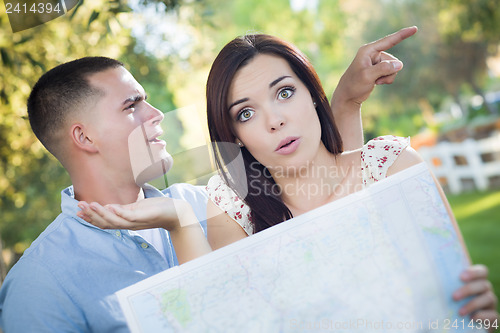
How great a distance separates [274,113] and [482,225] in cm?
679

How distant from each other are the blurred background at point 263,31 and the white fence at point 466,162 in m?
0.03

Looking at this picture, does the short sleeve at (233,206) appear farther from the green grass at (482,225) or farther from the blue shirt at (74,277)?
the green grass at (482,225)

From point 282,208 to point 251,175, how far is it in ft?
0.72

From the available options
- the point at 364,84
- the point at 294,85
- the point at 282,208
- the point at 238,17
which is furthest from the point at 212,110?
the point at 238,17

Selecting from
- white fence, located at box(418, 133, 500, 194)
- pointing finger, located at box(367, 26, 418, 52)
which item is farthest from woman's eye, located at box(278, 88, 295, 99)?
white fence, located at box(418, 133, 500, 194)

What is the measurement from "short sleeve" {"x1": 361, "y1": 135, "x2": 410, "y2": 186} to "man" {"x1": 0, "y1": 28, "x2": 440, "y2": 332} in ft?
0.73

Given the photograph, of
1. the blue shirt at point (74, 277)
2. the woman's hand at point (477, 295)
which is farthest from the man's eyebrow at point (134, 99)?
the woman's hand at point (477, 295)

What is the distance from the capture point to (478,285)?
1.71 meters

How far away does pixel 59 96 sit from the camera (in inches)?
97.6

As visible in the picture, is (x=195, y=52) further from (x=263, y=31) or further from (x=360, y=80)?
(x=360, y=80)

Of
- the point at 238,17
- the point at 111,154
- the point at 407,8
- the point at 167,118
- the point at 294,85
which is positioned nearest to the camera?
the point at 294,85

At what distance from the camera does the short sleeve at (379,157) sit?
6.95 ft

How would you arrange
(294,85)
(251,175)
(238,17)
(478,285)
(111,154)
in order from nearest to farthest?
(478,285) → (294,85) → (251,175) → (111,154) → (238,17)

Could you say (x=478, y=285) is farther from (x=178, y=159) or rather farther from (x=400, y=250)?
(x=178, y=159)
